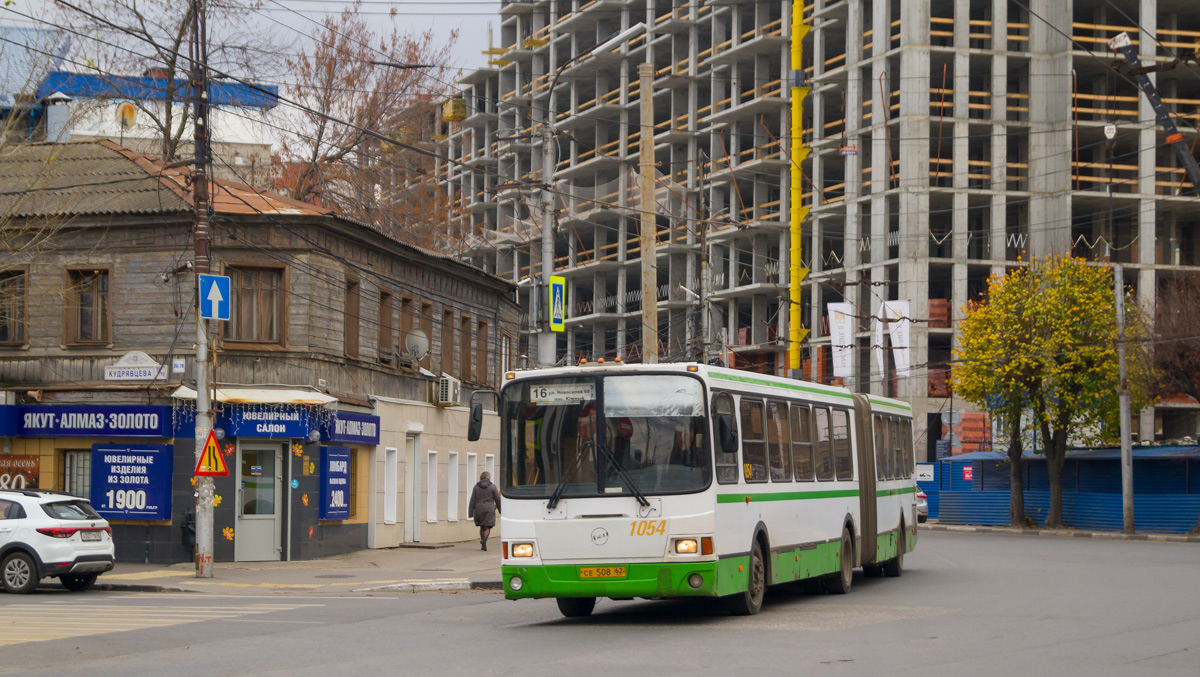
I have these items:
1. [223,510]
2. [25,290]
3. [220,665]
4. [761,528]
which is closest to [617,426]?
[761,528]

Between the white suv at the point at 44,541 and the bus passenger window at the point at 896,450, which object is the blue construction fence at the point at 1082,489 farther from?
the white suv at the point at 44,541

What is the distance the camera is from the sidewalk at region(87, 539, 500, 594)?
76.3 ft

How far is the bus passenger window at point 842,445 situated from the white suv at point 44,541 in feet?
38.1

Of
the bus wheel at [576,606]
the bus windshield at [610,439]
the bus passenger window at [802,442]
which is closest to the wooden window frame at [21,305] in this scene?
the bus wheel at [576,606]

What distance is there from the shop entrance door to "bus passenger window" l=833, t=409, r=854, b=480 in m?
12.5

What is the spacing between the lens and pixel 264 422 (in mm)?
27875

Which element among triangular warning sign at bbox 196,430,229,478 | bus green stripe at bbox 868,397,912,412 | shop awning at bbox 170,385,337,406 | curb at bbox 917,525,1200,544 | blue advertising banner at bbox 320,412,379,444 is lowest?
curb at bbox 917,525,1200,544

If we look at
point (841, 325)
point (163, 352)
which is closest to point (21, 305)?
point (163, 352)

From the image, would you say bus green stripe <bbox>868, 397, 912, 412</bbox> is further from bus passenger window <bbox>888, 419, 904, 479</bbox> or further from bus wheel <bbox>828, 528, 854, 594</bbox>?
bus wheel <bbox>828, 528, 854, 594</bbox>

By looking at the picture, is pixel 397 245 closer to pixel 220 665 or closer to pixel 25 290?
pixel 25 290

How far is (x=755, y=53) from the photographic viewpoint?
3100 inches

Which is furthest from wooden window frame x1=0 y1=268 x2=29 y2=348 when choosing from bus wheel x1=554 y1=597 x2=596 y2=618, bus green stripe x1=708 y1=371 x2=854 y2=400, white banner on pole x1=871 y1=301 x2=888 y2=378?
white banner on pole x1=871 y1=301 x2=888 y2=378

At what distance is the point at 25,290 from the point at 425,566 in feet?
32.9

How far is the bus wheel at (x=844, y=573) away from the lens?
20.5 meters
